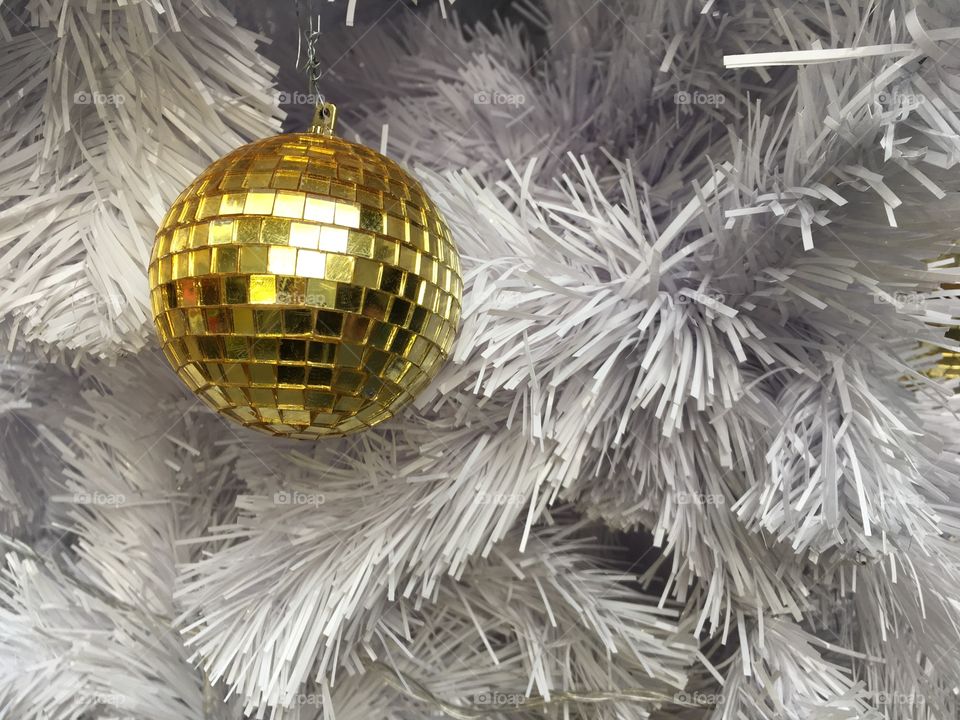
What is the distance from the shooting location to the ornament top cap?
34 cm

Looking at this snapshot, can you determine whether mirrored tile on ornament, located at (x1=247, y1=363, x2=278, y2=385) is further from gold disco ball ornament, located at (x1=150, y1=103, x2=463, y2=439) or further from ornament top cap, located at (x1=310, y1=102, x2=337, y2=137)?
ornament top cap, located at (x1=310, y1=102, x2=337, y2=137)

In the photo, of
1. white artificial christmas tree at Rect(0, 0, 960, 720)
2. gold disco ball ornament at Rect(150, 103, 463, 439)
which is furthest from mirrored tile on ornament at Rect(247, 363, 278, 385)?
white artificial christmas tree at Rect(0, 0, 960, 720)

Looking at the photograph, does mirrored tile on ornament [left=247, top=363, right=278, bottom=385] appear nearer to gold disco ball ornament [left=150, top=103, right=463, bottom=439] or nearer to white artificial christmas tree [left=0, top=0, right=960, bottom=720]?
gold disco ball ornament [left=150, top=103, right=463, bottom=439]

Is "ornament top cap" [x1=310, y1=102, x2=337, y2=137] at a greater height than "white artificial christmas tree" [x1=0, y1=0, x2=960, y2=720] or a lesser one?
greater

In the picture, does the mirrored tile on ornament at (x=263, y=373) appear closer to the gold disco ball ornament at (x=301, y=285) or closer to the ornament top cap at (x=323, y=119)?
the gold disco ball ornament at (x=301, y=285)

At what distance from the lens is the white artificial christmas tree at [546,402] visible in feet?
1.16

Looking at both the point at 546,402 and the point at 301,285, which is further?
the point at 546,402

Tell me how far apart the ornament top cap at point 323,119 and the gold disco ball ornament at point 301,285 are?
0.03 meters

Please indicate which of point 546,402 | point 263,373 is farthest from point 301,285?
point 546,402

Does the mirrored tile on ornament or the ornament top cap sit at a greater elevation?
the ornament top cap

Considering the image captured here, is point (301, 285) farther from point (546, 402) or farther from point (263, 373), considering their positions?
point (546, 402)

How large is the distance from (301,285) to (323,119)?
113mm

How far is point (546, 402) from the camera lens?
39 cm

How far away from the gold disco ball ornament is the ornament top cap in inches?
1.1
